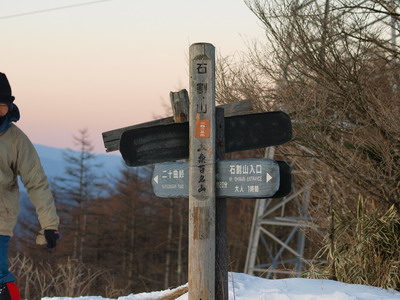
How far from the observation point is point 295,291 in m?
7.24

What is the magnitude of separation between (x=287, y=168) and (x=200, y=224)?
731 mm

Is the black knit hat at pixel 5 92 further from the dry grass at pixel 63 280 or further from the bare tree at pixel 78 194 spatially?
the bare tree at pixel 78 194

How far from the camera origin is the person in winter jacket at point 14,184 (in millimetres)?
4469

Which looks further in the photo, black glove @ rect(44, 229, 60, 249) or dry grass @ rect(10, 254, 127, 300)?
dry grass @ rect(10, 254, 127, 300)

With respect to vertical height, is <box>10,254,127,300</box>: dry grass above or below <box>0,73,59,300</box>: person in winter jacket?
below

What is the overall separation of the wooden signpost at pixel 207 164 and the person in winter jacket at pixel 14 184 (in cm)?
67

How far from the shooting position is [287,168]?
468 cm

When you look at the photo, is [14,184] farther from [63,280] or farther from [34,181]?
[63,280]

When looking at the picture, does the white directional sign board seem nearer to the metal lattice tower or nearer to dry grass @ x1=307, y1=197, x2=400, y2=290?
the metal lattice tower

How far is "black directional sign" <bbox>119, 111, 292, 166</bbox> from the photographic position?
479 centimetres

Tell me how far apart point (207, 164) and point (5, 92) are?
149 centimetres

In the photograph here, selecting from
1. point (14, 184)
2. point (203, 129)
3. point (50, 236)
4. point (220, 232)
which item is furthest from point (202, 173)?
point (14, 184)

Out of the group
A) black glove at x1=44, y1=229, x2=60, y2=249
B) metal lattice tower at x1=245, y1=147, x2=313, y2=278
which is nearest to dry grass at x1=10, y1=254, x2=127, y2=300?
metal lattice tower at x1=245, y1=147, x2=313, y2=278

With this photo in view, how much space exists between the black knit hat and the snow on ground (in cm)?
321
